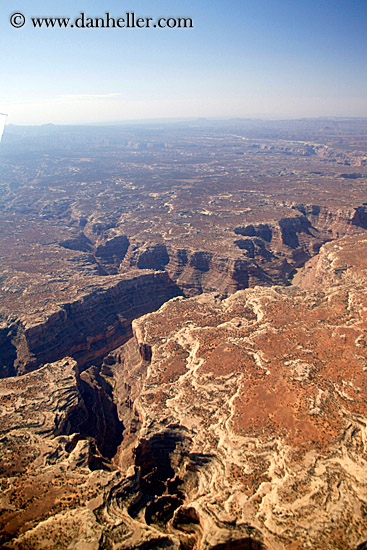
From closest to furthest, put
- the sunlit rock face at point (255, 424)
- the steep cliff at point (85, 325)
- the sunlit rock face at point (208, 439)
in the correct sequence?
1. the sunlit rock face at point (208, 439)
2. the sunlit rock face at point (255, 424)
3. the steep cliff at point (85, 325)

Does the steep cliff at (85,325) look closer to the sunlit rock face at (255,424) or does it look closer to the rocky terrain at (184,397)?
the rocky terrain at (184,397)

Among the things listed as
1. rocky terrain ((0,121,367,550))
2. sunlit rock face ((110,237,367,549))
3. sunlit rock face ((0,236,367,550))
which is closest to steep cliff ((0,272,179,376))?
rocky terrain ((0,121,367,550))

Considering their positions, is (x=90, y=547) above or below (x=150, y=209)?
below

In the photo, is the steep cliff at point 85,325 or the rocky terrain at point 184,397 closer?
the rocky terrain at point 184,397

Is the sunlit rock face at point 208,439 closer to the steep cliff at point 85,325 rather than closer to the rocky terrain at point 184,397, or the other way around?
the rocky terrain at point 184,397

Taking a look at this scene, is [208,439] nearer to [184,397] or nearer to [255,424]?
[255,424]

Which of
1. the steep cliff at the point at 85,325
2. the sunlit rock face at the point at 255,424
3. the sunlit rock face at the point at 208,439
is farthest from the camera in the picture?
the steep cliff at the point at 85,325

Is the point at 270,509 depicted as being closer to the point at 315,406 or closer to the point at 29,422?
the point at 315,406

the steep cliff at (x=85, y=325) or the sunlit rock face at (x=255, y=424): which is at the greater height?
the sunlit rock face at (x=255, y=424)

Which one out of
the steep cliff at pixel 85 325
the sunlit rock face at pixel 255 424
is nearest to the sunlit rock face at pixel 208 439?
the sunlit rock face at pixel 255 424

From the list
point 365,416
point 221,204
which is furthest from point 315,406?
point 221,204
